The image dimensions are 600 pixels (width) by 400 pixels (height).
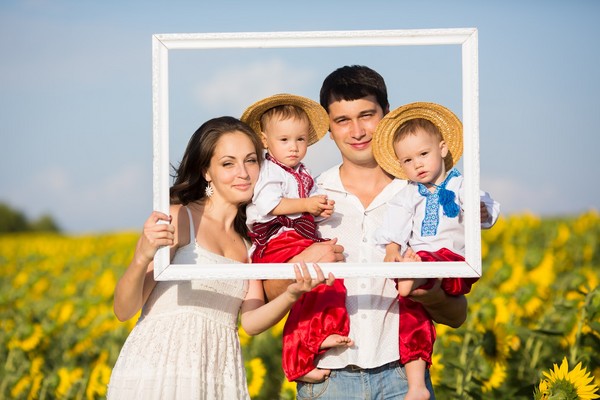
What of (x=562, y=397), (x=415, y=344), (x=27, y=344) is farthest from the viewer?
(x=27, y=344)

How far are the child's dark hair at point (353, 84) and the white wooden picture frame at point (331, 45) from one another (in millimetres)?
91

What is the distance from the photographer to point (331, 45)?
9.04 ft

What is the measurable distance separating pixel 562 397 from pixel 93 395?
97.1 inches

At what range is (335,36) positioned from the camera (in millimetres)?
2738

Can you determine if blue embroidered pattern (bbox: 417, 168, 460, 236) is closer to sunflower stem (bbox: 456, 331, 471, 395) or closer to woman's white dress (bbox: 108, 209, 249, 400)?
woman's white dress (bbox: 108, 209, 249, 400)

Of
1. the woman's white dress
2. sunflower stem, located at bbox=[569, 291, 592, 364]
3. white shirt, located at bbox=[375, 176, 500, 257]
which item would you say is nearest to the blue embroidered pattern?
white shirt, located at bbox=[375, 176, 500, 257]

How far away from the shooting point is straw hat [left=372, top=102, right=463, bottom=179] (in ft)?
9.00

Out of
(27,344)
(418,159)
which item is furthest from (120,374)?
(27,344)

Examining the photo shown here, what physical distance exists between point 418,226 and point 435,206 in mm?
80

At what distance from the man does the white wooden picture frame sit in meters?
0.14

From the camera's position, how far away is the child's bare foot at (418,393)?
2.81 meters

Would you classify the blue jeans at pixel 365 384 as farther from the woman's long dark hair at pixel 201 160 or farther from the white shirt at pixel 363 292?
the woman's long dark hair at pixel 201 160

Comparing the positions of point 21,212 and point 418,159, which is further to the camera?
point 21,212

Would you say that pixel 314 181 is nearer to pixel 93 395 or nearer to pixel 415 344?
pixel 415 344
